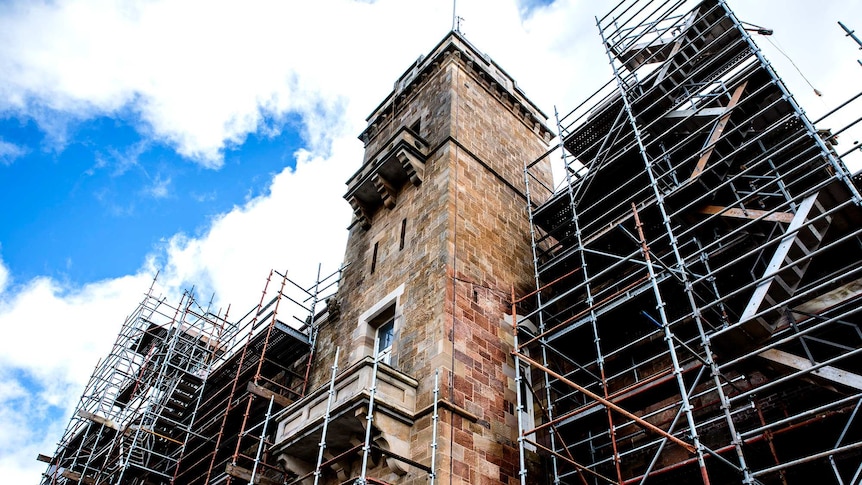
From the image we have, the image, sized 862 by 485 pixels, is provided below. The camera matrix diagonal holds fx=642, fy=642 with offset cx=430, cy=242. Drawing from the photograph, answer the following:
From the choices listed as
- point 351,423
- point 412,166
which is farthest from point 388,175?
point 351,423

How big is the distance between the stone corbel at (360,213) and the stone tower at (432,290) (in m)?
0.05

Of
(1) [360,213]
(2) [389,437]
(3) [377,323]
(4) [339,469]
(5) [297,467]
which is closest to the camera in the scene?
(2) [389,437]

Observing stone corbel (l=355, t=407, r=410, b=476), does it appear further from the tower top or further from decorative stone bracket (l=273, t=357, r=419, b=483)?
the tower top

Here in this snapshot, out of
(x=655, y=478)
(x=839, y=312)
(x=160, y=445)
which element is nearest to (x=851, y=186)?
(x=839, y=312)

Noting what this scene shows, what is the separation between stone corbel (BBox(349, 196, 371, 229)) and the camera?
19.0m

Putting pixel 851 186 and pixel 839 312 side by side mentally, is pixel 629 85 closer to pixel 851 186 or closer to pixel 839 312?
pixel 851 186

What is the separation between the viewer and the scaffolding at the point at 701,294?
388 inches

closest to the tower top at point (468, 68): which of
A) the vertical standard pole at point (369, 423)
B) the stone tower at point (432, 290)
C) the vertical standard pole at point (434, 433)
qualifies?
the stone tower at point (432, 290)

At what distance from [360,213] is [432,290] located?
5.97 meters

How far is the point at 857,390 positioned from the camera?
884 cm

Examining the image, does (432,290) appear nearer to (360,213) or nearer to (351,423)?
(351,423)

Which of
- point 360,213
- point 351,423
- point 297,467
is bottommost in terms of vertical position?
point 297,467

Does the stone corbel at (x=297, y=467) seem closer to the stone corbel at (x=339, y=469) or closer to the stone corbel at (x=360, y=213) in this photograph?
the stone corbel at (x=339, y=469)

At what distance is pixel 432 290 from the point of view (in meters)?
13.9
